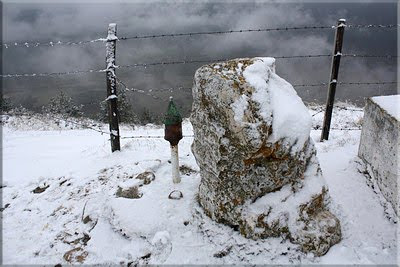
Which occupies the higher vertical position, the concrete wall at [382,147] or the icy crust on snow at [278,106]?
the icy crust on snow at [278,106]

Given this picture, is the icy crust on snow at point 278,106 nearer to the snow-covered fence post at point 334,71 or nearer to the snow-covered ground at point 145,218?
the snow-covered ground at point 145,218

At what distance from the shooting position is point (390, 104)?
16.3 feet

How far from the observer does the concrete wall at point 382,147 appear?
436 centimetres

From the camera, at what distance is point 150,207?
4520 mm

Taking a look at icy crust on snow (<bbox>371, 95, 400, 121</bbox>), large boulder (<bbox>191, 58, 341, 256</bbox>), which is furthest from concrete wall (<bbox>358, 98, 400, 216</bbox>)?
large boulder (<bbox>191, 58, 341, 256</bbox>)

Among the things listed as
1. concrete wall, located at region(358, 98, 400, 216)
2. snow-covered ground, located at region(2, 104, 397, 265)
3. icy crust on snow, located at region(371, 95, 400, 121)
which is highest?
icy crust on snow, located at region(371, 95, 400, 121)

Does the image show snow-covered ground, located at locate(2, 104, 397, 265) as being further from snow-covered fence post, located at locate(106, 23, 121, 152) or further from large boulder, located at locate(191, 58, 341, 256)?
snow-covered fence post, located at locate(106, 23, 121, 152)

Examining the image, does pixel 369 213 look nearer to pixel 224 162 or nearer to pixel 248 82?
pixel 224 162

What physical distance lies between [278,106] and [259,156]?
0.66 m

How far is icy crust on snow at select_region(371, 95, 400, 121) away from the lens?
4.59 metres

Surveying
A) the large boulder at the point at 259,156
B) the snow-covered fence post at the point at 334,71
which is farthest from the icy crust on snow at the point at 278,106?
the snow-covered fence post at the point at 334,71

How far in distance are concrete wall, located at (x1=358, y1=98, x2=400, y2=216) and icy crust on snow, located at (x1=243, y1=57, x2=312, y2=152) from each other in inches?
53.9

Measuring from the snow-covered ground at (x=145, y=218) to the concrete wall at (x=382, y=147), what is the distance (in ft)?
0.65

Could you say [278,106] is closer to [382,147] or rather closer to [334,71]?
[382,147]
